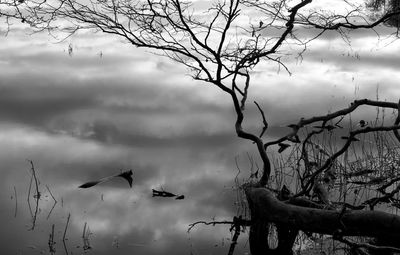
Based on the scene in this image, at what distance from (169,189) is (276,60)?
2716 mm

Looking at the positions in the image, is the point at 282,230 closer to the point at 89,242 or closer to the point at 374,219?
the point at 374,219

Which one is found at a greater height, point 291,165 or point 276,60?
point 276,60

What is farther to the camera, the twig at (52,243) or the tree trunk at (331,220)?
the twig at (52,243)

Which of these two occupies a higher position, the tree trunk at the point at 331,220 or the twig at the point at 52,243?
the tree trunk at the point at 331,220

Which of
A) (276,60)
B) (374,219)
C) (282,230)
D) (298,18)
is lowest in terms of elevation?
(282,230)

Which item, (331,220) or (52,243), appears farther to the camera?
(52,243)

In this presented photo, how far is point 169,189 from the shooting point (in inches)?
337

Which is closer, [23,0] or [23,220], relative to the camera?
[23,0]

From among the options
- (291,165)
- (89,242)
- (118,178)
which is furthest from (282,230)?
(118,178)

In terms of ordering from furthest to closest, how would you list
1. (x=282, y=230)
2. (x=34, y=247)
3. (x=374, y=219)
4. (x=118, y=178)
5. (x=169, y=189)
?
(x=118, y=178)
(x=169, y=189)
(x=34, y=247)
(x=282, y=230)
(x=374, y=219)

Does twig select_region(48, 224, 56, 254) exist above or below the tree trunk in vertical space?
below

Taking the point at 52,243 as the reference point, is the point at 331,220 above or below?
above

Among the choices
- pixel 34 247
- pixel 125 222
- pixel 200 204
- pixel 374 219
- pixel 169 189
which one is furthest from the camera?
pixel 169 189

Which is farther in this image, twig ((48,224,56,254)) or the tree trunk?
twig ((48,224,56,254))
